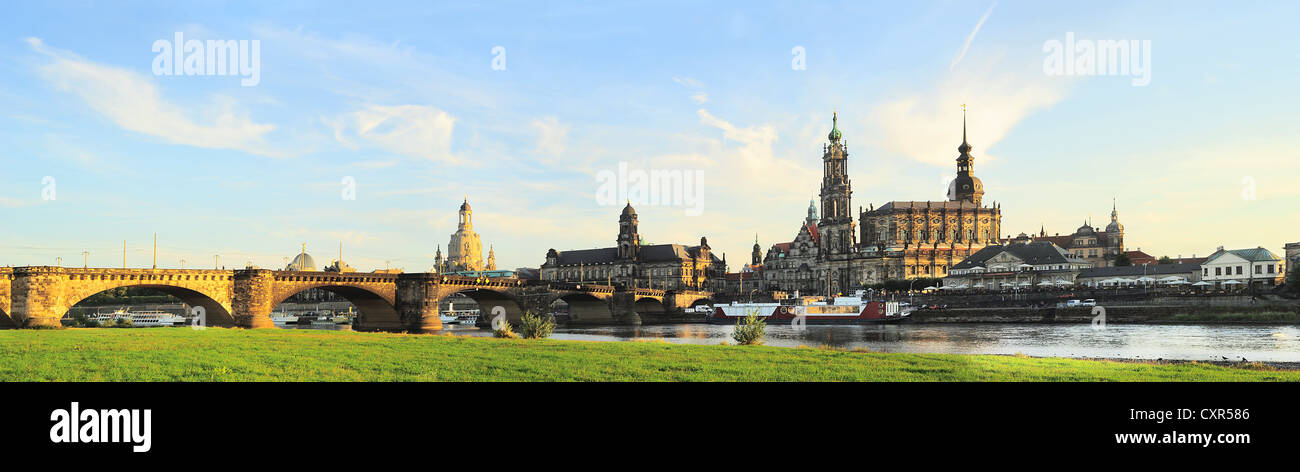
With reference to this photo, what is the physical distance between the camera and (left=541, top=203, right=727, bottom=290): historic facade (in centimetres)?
18138

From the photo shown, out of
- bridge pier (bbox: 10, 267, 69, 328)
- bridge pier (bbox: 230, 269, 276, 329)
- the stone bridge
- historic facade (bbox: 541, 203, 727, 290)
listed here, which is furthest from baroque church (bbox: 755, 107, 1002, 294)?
bridge pier (bbox: 10, 267, 69, 328)

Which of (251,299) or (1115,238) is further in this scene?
(1115,238)

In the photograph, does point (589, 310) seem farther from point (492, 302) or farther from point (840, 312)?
point (840, 312)

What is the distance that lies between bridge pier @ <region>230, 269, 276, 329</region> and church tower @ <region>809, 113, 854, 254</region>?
11882 centimetres

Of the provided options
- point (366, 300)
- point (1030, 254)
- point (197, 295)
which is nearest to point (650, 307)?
point (366, 300)

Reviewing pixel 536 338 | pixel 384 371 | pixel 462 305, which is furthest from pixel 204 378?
pixel 462 305

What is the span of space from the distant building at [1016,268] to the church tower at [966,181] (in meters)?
26.6

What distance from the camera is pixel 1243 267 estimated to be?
3981 inches

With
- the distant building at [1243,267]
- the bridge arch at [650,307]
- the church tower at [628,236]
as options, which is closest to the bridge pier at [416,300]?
the bridge arch at [650,307]

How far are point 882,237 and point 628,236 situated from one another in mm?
56149

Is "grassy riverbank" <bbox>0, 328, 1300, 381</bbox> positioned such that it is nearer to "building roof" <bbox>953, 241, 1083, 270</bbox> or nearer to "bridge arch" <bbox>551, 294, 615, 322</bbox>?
"bridge arch" <bbox>551, 294, 615, 322</bbox>
